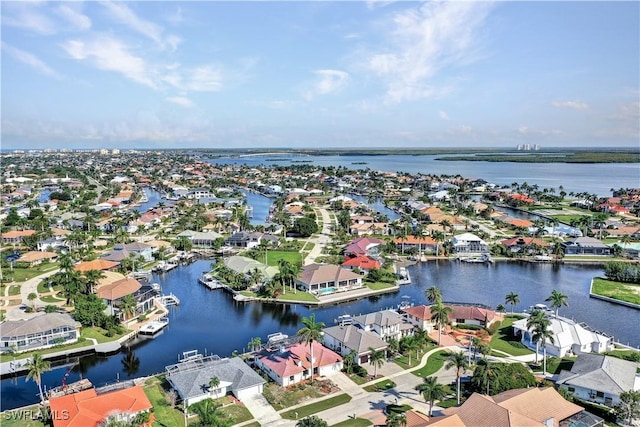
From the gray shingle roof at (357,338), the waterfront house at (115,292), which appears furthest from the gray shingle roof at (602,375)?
the waterfront house at (115,292)

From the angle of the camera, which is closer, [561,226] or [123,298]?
[123,298]

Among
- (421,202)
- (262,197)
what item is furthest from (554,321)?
(262,197)


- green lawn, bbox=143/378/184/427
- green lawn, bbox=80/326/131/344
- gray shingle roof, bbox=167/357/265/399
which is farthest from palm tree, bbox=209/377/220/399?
green lawn, bbox=80/326/131/344

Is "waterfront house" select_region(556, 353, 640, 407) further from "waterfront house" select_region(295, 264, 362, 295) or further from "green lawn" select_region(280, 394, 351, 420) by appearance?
"waterfront house" select_region(295, 264, 362, 295)

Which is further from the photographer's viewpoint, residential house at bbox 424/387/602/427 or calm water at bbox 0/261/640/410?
calm water at bbox 0/261/640/410

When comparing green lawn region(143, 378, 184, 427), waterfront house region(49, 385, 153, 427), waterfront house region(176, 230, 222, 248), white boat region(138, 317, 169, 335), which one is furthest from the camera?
waterfront house region(176, 230, 222, 248)

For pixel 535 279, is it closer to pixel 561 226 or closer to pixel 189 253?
pixel 561 226
